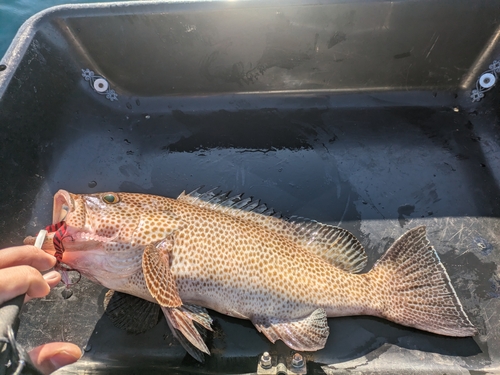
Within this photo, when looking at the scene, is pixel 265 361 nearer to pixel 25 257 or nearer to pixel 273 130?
pixel 25 257

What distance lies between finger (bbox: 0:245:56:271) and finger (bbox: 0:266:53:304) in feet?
0.71

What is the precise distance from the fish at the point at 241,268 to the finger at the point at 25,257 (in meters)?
0.28

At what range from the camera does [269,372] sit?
293cm

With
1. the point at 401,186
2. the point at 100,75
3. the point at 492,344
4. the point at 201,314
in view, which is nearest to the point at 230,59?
the point at 100,75

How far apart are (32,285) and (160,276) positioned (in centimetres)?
94

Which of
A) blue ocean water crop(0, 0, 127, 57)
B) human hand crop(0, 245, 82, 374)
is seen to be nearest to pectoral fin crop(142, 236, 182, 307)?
human hand crop(0, 245, 82, 374)

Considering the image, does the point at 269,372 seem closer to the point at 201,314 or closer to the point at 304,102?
the point at 201,314

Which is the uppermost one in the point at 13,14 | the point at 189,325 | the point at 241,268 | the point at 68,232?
the point at 13,14

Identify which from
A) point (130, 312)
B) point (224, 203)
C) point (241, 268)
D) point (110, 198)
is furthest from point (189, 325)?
point (110, 198)

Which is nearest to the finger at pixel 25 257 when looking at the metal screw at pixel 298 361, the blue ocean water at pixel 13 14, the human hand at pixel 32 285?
the human hand at pixel 32 285

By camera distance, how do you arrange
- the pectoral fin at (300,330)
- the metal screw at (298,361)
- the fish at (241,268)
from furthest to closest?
the pectoral fin at (300,330)
the fish at (241,268)
the metal screw at (298,361)

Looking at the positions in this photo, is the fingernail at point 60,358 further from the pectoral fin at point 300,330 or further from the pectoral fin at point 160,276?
the pectoral fin at point 300,330

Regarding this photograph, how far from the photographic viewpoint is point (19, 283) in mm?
2137

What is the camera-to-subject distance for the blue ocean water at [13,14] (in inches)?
290
